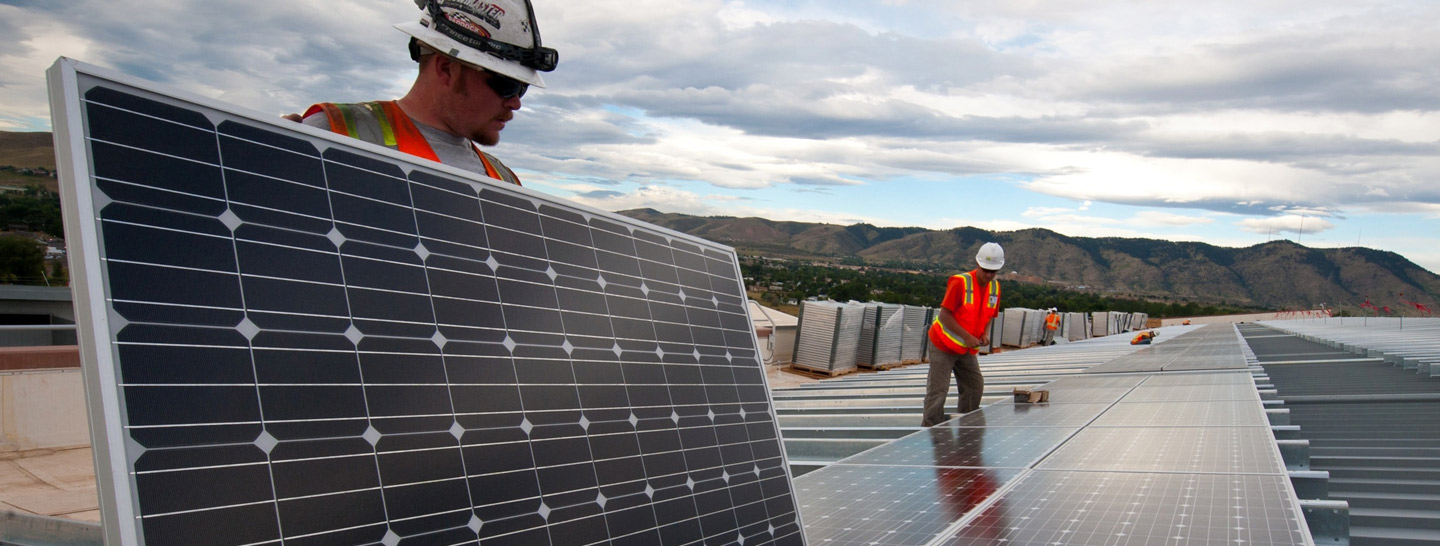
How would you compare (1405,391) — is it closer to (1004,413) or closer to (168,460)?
(1004,413)

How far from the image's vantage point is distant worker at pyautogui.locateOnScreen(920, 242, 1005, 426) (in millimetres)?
8539

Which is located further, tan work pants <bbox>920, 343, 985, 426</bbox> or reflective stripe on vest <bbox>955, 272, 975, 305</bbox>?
reflective stripe on vest <bbox>955, 272, 975, 305</bbox>

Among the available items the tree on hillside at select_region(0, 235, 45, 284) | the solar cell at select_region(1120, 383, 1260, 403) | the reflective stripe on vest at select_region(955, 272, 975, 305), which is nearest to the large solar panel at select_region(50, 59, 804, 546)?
the reflective stripe on vest at select_region(955, 272, 975, 305)

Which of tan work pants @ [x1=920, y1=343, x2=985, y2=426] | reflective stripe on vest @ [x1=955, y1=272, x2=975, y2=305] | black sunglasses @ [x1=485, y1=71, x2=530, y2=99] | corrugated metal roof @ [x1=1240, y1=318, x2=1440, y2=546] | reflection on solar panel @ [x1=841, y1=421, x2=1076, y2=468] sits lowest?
corrugated metal roof @ [x1=1240, y1=318, x2=1440, y2=546]

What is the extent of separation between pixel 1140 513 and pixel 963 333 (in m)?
4.99

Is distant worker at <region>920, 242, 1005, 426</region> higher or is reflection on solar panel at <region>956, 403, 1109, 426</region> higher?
distant worker at <region>920, 242, 1005, 426</region>

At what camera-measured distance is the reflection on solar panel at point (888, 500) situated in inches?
139

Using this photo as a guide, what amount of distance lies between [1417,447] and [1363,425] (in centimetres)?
124

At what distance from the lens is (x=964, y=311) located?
8.73 meters

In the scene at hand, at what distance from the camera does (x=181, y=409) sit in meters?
1.39

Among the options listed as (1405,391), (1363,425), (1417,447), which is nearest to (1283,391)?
(1405,391)

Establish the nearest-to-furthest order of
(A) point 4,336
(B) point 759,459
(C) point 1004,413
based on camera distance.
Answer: (B) point 759,459
(C) point 1004,413
(A) point 4,336

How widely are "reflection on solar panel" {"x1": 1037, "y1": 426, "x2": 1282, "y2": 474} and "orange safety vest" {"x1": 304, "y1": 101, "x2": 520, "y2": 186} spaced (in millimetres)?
3827

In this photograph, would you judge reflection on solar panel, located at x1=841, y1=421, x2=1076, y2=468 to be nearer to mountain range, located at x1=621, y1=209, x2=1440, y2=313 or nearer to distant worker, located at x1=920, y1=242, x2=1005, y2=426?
distant worker, located at x1=920, y1=242, x2=1005, y2=426
